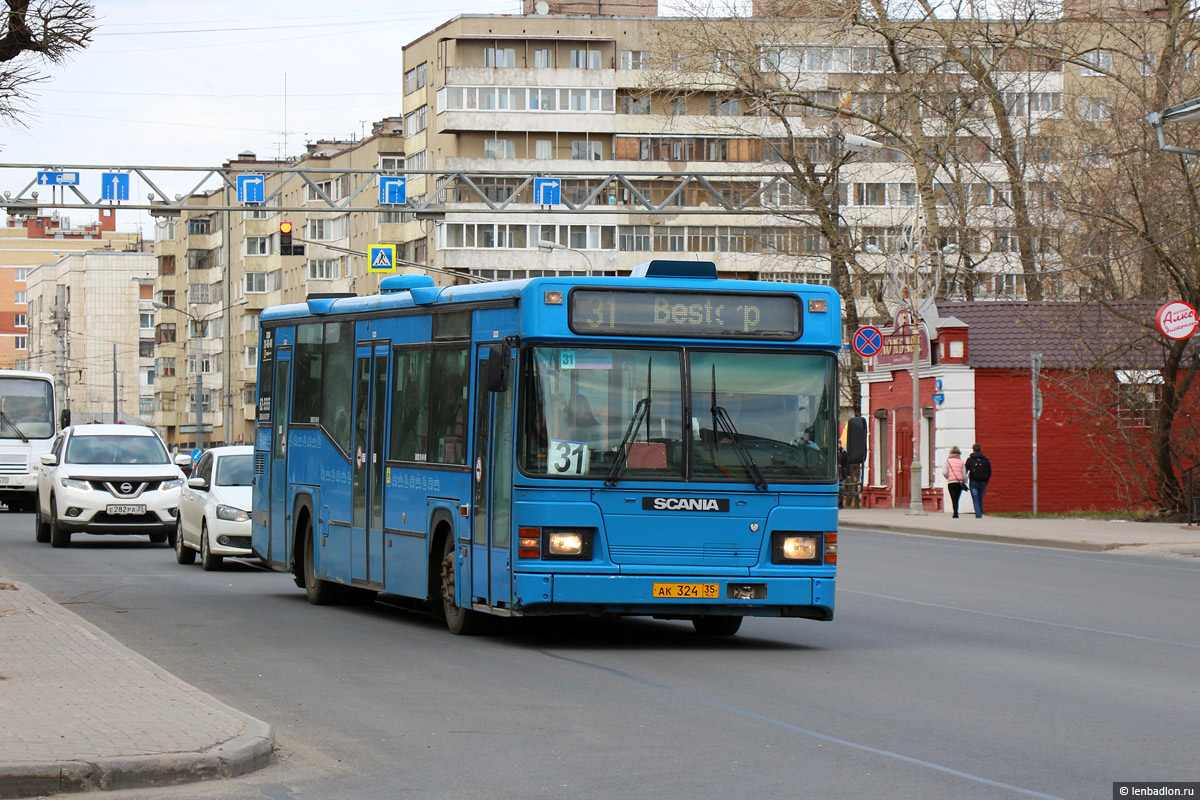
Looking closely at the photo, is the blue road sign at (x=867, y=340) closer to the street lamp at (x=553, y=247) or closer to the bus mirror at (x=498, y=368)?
the street lamp at (x=553, y=247)

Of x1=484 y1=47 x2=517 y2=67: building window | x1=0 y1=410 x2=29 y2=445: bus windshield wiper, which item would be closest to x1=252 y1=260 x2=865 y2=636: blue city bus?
x1=0 y1=410 x2=29 y2=445: bus windshield wiper

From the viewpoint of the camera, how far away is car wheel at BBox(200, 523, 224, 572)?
24.0 meters

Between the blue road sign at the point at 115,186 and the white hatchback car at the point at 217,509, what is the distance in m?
17.8

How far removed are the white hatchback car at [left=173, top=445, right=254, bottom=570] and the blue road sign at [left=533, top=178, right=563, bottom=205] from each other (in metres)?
18.2

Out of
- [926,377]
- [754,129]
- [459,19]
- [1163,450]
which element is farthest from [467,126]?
[1163,450]

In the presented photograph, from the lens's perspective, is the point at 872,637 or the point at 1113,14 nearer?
the point at 872,637

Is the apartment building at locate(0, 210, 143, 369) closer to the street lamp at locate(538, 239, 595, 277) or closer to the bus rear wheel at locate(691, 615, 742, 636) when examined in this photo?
the street lamp at locate(538, 239, 595, 277)

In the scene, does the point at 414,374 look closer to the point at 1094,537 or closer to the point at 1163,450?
the point at 1094,537

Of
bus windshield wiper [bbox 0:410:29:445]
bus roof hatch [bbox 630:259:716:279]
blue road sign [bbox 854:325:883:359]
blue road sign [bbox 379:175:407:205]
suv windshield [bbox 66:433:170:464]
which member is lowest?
suv windshield [bbox 66:433:170:464]

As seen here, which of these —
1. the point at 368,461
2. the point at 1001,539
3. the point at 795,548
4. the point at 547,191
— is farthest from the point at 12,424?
the point at 795,548

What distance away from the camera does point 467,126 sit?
309ft

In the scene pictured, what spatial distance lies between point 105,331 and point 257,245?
105 ft

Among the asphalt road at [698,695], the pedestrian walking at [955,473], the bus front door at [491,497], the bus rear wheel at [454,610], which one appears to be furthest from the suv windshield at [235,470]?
the pedestrian walking at [955,473]

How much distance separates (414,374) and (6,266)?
546 ft
